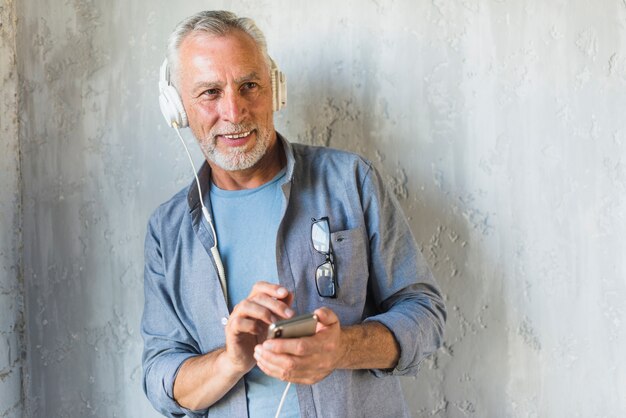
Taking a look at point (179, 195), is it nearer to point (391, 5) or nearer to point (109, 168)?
point (109, 168)

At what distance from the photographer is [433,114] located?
6.01 ft

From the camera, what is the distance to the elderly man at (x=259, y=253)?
152 centimetres

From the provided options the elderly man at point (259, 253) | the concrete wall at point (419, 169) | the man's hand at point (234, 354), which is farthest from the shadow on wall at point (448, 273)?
the man's hand at point (234, 354)

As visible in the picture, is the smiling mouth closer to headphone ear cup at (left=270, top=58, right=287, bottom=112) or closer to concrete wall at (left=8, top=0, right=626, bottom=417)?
headphone ear cup at (left=270, top=58, right=287, bottom=112)

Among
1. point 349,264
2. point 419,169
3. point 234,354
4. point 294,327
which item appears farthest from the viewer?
point 419,169

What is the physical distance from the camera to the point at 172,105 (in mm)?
1654

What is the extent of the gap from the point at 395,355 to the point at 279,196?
441 mm

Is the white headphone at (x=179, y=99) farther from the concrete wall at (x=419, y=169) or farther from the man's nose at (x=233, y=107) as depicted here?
the concrete wall at (x=419, y=169)

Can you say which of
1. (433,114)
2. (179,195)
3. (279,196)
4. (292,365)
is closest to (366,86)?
(433,114)

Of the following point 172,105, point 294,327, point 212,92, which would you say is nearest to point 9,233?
point 172,105

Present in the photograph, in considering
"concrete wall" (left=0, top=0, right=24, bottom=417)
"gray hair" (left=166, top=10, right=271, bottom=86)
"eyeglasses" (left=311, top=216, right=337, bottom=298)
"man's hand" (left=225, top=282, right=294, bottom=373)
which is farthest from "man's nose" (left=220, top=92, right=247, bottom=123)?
"concrete wall" (left=0, top=0, right=24, bottom=417)

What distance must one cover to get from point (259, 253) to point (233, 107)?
32cm

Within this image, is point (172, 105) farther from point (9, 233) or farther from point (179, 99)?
point (9, 233)

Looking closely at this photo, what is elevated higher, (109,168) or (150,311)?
(109,168)
